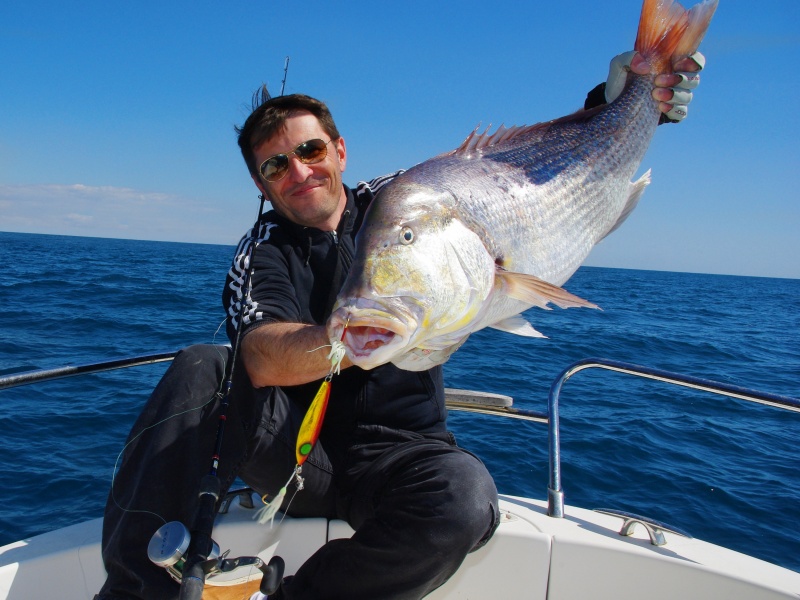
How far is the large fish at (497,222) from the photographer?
1498 mm

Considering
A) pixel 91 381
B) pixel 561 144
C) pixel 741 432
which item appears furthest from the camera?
pixel 91 381

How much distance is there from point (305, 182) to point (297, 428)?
1113 millimetres

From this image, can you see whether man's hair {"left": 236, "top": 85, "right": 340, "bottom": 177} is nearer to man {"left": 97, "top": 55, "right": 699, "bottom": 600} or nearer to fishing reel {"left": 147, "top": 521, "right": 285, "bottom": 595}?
man {"left": 97, "top": 55, "right": 699, "bottom": 600}

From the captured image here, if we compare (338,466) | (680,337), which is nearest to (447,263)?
(338,466)

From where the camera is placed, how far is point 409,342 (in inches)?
57.8

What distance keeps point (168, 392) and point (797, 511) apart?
658cm

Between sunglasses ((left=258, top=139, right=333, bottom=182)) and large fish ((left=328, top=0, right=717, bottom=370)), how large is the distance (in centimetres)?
78

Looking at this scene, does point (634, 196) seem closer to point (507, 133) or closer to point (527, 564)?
point (507, 133)

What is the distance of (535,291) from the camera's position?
1.73 meters

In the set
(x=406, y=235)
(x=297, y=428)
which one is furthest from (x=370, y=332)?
(x=297, y=428)

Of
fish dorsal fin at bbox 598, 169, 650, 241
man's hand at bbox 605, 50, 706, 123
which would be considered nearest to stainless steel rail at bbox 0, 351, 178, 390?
fish dorsal fin at bbox 598, 169, 650, 241

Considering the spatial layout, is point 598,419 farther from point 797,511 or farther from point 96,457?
point 96,457

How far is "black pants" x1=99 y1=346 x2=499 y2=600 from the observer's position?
1.96 meters

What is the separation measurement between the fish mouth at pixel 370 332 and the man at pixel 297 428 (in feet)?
1.16
